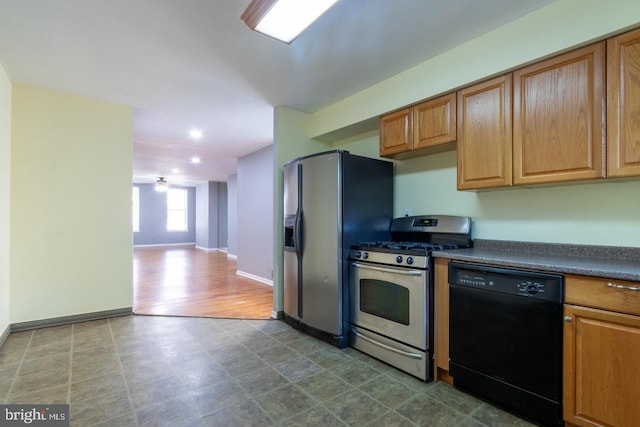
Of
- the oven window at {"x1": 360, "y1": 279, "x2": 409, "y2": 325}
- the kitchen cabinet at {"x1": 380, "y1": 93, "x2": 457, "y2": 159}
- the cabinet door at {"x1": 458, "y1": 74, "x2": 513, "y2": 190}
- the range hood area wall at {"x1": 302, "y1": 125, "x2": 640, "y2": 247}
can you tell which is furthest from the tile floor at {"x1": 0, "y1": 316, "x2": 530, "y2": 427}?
the kitchen cabinet at {"x1": 380, "y1": 93, "x2": 457, "y2": 159}

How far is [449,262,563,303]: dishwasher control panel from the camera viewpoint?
1.59m

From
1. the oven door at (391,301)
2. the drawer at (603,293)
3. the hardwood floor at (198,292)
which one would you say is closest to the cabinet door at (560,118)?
the drawer at (603,293)

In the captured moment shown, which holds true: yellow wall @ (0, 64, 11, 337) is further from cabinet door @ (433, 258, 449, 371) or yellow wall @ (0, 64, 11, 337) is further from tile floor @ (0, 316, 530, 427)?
cabinet door @ (433, 258, 449, 371)

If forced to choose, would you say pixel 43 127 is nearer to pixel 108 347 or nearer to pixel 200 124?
pixel 200 124

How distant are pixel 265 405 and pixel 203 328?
156 cm

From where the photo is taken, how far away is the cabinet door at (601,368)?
1.38m

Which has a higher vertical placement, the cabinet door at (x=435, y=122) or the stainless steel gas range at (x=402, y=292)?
the cabinet door at (x=435, y=122)

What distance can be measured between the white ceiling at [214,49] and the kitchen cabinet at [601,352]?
1679 millimetres

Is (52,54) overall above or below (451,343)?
above

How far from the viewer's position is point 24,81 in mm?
2947

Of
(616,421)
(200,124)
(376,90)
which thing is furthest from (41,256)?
(616,421)

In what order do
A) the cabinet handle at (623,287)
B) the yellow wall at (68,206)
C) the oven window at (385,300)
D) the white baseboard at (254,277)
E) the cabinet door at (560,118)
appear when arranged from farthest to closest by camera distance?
1. the white baseboard at (254,277)
2. the yellow wall at (68,206)
3. the oven window at (385,300)
4. the cabinet door at (560,118)
5. the cabinet handle at (623,287)

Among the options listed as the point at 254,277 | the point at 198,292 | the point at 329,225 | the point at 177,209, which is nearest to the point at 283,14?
the point at 329,225

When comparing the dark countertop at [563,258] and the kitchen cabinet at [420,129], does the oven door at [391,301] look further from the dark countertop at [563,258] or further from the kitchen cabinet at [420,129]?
the kitchen cabinet at [420,129]
